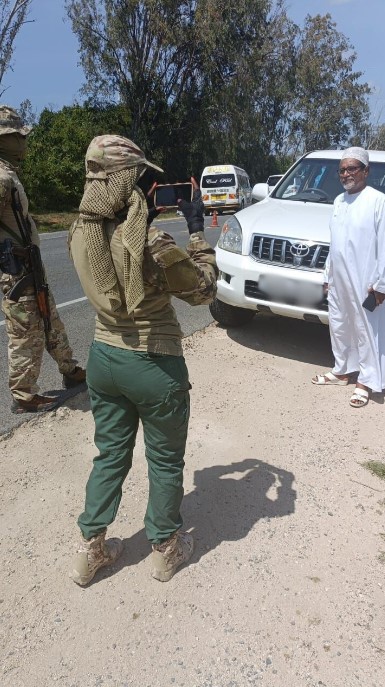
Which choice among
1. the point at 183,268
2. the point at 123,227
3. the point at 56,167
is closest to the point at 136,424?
the point at 183,268

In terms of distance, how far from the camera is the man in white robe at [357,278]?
4.11 metres

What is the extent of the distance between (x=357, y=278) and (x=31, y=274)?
233 cm

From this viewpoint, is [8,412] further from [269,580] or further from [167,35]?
[167,35]

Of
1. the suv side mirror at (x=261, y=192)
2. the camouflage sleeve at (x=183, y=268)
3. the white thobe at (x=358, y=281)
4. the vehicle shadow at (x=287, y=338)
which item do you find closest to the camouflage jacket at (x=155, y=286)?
the camouflage sleeve at (x=183, y=268)

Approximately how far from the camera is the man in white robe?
411 centimetres

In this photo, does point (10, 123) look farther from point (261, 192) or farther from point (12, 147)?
point (261, 192)

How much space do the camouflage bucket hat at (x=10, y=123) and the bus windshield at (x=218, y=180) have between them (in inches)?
948

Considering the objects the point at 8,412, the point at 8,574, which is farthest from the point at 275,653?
the point at 8,412

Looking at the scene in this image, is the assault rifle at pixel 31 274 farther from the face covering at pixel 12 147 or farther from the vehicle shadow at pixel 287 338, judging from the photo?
the vehicle shadow at pixel 287 338

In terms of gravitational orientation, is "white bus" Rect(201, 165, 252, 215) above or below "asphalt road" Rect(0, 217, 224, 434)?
below

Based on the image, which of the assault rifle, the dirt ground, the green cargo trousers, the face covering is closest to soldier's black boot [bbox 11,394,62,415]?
the dirt ground

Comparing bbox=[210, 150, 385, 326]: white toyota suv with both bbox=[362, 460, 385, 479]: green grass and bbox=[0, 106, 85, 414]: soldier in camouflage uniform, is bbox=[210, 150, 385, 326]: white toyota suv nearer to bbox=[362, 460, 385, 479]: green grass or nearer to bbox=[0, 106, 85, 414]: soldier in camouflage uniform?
bbox=[362, 460, 385, 479]: green grass

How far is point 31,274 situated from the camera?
3.98 m

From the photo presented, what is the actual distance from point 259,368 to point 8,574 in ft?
9.46
